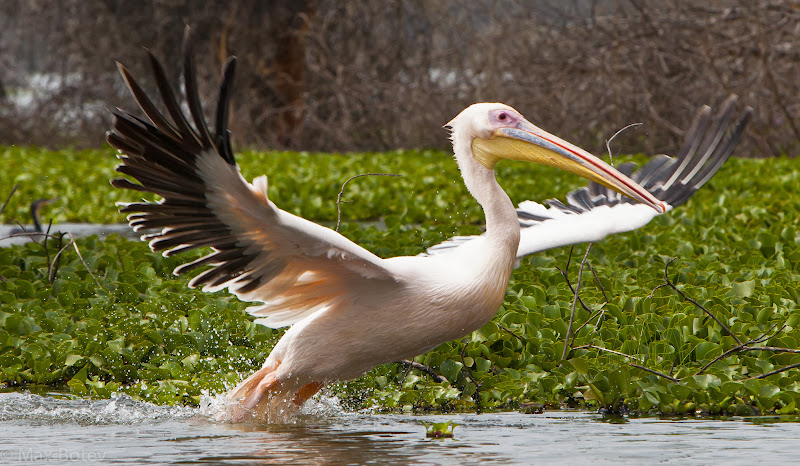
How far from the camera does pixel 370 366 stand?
4.27m

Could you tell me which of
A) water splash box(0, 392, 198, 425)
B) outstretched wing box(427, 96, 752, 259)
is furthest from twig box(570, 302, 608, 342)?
water splash box(0, 392, 198, 425)

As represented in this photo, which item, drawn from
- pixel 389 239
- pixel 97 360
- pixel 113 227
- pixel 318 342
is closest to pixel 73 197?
pixel 113 227

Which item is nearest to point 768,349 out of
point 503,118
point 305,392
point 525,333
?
point 525,333

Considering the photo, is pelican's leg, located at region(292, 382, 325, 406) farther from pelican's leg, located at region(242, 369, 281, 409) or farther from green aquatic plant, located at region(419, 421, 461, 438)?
green aquatic plant, located at region(419, 421, 461, 438)

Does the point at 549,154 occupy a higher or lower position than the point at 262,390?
higher

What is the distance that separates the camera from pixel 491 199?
4133mm

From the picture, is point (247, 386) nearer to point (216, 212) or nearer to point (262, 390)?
point (262, 390)

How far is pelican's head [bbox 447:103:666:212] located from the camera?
4195 mm

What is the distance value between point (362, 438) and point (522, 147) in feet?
4.05

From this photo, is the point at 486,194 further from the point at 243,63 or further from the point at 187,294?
the point at 243,63

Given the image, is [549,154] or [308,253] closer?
[308,253]

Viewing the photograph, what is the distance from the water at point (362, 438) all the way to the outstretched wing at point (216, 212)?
1.78 ft

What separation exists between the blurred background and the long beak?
29.4ft

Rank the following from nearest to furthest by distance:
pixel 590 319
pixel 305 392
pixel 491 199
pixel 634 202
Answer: pixel 491 199 → pixel 305 392 → pixel 590 319 → pixel 634 202
